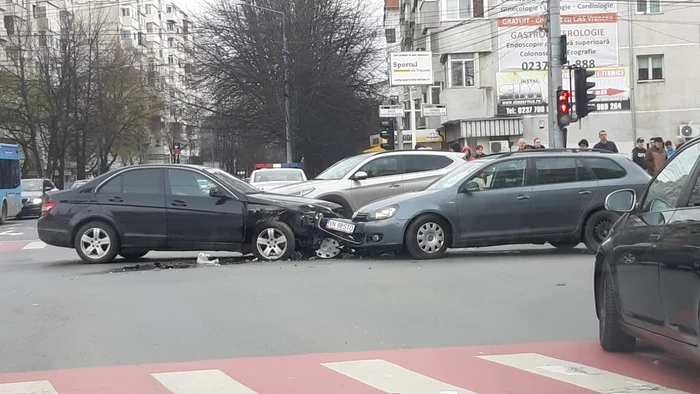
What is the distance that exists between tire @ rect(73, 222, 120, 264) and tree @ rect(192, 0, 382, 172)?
31.6 meters

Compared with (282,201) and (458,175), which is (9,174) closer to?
(282,201)

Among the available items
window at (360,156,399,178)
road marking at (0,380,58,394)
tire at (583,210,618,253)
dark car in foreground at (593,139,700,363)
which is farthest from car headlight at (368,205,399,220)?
road marking at (0,380,58,394)

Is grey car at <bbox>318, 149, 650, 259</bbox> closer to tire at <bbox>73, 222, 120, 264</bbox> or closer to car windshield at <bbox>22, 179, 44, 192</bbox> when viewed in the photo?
tire at <bbox>73, 222, 120, 264</bbox>

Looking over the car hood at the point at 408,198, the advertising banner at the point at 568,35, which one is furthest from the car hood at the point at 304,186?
the advertising banner at the point at 568,35

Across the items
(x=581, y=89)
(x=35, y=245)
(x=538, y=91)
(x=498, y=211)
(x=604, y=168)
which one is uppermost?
(x=538, y=91)

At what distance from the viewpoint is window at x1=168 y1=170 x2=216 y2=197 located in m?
12.7

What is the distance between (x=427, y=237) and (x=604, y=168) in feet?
9.68

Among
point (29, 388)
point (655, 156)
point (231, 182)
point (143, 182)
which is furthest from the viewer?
point (655, 156)

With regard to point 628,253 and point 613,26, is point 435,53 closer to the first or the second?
point 613,26

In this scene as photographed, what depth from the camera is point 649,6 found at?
3612 cm

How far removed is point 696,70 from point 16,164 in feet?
92.5

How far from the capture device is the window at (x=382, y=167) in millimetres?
16531

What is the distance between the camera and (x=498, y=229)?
40.0 feet

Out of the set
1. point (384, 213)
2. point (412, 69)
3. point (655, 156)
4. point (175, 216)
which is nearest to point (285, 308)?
point (384, 213)
